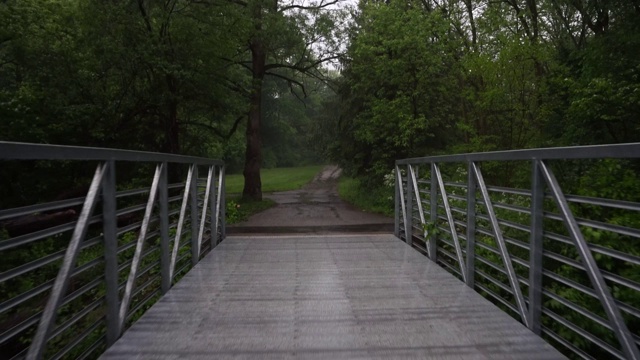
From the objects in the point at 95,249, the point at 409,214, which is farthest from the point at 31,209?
the point at 95,249

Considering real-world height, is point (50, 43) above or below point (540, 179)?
above

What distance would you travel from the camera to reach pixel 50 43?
14.8 metres

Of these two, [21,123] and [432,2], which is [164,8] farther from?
[432,2]

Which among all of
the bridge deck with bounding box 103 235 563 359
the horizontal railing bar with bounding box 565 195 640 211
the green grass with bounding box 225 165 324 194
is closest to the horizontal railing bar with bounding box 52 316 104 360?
the bridge deck with bounding box 103 235 563 359

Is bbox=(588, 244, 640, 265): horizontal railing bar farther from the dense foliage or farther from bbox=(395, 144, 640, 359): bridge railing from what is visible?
the dense foliage

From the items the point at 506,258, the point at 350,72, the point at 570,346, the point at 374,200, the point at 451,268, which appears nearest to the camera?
the point at 570,346

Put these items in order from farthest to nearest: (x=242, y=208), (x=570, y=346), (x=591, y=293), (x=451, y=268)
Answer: (x=242, y=208), (x=451, y=268), (x=570, y=346), (x=591, y=293)

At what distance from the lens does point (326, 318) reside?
338 cm

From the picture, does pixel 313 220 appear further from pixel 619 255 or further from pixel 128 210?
pixel 619 255

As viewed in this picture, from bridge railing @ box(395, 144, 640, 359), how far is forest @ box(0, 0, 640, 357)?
26.3 feet

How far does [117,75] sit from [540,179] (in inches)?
545

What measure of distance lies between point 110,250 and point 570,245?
3396mm

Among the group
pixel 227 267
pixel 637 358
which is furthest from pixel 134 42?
pixel 637 358

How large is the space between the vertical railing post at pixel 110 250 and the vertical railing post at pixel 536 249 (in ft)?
8.51
